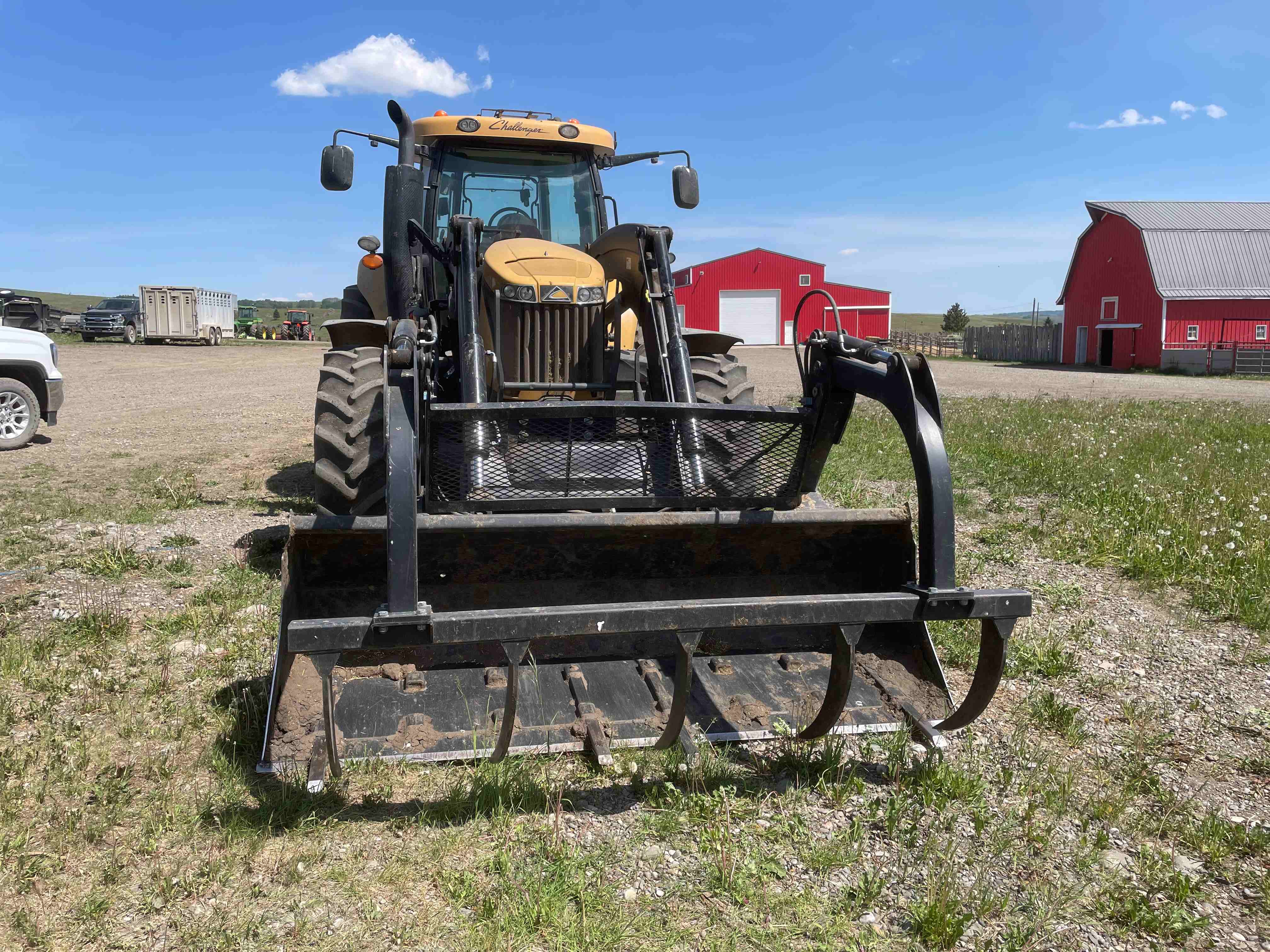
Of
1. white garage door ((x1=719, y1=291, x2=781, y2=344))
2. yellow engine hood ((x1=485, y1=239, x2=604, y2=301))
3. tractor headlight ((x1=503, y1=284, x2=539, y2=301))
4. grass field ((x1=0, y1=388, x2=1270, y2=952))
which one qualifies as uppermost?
white garage door ((x1=719, y1=291, x2=781, y2=344))

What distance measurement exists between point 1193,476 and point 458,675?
23.4 feet

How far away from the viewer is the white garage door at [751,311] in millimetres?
50594

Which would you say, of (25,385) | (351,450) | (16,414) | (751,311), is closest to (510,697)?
(351,450)

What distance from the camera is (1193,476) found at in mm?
8375

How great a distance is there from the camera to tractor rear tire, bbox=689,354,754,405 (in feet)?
19.4

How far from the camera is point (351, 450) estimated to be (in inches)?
202

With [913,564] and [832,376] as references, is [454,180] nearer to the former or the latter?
[832,376]

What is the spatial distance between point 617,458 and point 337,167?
2.76 m

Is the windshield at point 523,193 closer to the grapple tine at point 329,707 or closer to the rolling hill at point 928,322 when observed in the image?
the grapple tine at point 329,707

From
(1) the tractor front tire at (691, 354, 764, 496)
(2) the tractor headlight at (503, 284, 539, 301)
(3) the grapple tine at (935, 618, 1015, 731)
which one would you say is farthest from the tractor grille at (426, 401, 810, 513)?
(3) the grapple tine at (935, 618, 1015, 731)

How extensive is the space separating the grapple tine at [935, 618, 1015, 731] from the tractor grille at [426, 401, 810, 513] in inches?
51.5

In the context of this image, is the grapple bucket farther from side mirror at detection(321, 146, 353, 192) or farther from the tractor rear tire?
side mirror at detection(321, 146, 353, 192)

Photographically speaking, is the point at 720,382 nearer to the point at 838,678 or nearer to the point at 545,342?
the point at 545,342

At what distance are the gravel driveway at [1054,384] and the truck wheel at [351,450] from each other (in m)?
10.3
